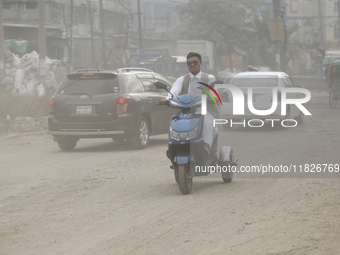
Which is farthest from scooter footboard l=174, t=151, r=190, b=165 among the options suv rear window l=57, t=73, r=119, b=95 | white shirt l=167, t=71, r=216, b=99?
suv rear window l=57, t=73, r=119, b=95

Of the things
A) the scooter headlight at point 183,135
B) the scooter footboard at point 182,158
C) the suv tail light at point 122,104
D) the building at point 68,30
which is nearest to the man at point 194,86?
the scooter headlight at point 183,135

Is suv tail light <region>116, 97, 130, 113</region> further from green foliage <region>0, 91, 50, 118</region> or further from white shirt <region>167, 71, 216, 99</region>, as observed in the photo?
green foliage <region>0, 91, 50, 118</region>

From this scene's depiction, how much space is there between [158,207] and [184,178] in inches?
28.1

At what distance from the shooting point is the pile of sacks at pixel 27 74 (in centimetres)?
2942

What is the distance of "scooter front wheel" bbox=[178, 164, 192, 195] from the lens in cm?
757

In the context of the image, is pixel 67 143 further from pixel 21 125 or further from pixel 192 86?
pixel 192 86

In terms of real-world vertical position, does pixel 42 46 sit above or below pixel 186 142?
above

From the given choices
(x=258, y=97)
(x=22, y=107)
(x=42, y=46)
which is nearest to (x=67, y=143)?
(x=258, y=97)

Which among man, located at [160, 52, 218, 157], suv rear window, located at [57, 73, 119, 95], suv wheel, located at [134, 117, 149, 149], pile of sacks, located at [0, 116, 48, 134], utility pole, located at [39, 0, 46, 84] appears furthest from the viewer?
utility pole, located at [39, 0, 46, 84]

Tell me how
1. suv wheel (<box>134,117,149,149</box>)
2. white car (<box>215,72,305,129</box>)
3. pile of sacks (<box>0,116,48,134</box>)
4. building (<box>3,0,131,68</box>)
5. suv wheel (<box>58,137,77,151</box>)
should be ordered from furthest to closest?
building (<box>3,0,131,68</box>) → pile of sacks (<box>0,116,48,134</box>) → white car (<box>215,72,305,129</box>) → suv wheel (<box>58,137,77,151</box>) → suv wheel (<box>134,117,149,149</box>)

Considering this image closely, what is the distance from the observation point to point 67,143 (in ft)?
42.6

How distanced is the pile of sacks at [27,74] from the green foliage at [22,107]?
23.4ft

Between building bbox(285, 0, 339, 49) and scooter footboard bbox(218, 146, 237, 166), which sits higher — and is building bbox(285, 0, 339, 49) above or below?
above

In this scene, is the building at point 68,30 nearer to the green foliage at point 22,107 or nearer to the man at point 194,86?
the green foliage at point 22,107
